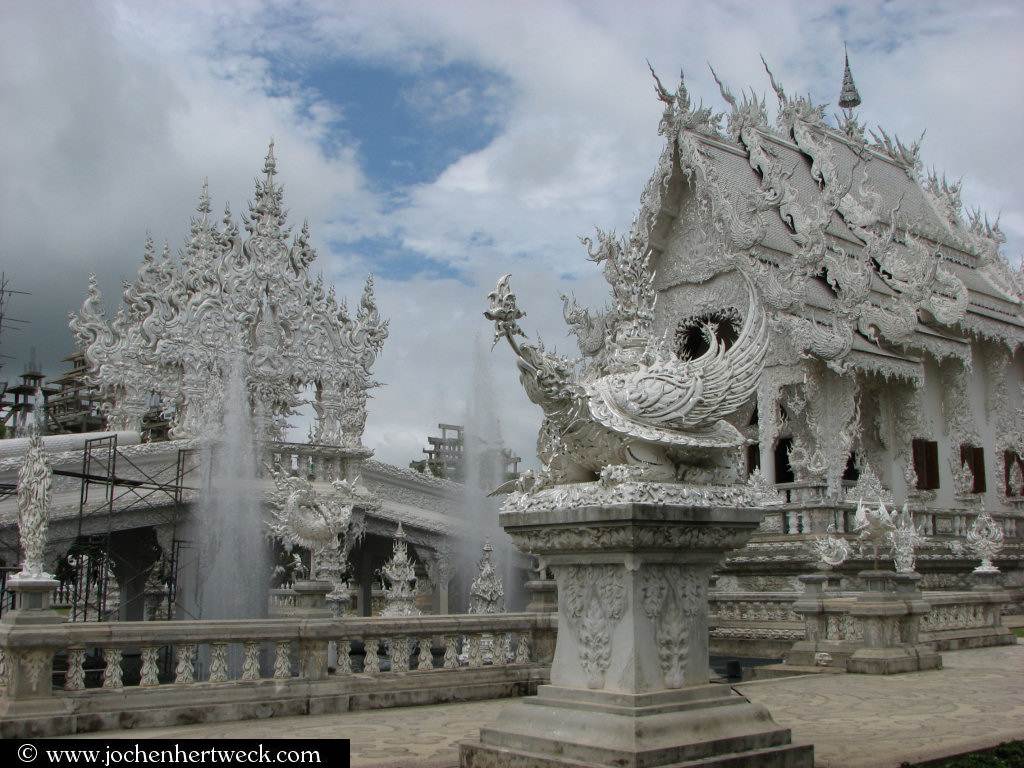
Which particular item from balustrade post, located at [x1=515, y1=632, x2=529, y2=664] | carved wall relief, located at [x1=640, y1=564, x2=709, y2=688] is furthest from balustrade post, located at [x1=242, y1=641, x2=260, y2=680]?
carved wall relief, located at [x1=640, y1=564, x2=709, y2=688]

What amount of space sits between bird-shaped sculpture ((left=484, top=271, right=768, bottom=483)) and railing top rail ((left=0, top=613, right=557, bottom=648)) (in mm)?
3632

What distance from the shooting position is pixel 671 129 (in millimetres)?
23125

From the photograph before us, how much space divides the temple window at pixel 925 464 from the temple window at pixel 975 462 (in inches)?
56.9

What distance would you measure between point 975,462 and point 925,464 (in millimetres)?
2154

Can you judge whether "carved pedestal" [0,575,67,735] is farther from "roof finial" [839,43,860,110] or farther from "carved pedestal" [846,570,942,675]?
"roof finial" [839,43,860,110]

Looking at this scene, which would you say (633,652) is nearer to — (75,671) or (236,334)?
(75,671)

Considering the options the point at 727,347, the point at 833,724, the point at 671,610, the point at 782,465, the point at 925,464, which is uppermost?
the point at 727,347

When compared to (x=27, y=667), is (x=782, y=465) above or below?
above

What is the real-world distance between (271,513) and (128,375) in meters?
3.86

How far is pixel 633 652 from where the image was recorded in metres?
5.59

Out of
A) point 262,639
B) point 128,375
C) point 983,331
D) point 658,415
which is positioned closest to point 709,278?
point 983,331

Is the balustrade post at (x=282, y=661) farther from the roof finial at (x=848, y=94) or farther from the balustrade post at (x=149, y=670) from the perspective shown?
the roof finial at (x=848, y=94)

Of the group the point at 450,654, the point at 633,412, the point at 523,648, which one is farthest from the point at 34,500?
the point at 633,412

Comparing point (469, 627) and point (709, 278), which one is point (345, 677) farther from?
point (709, 278)
